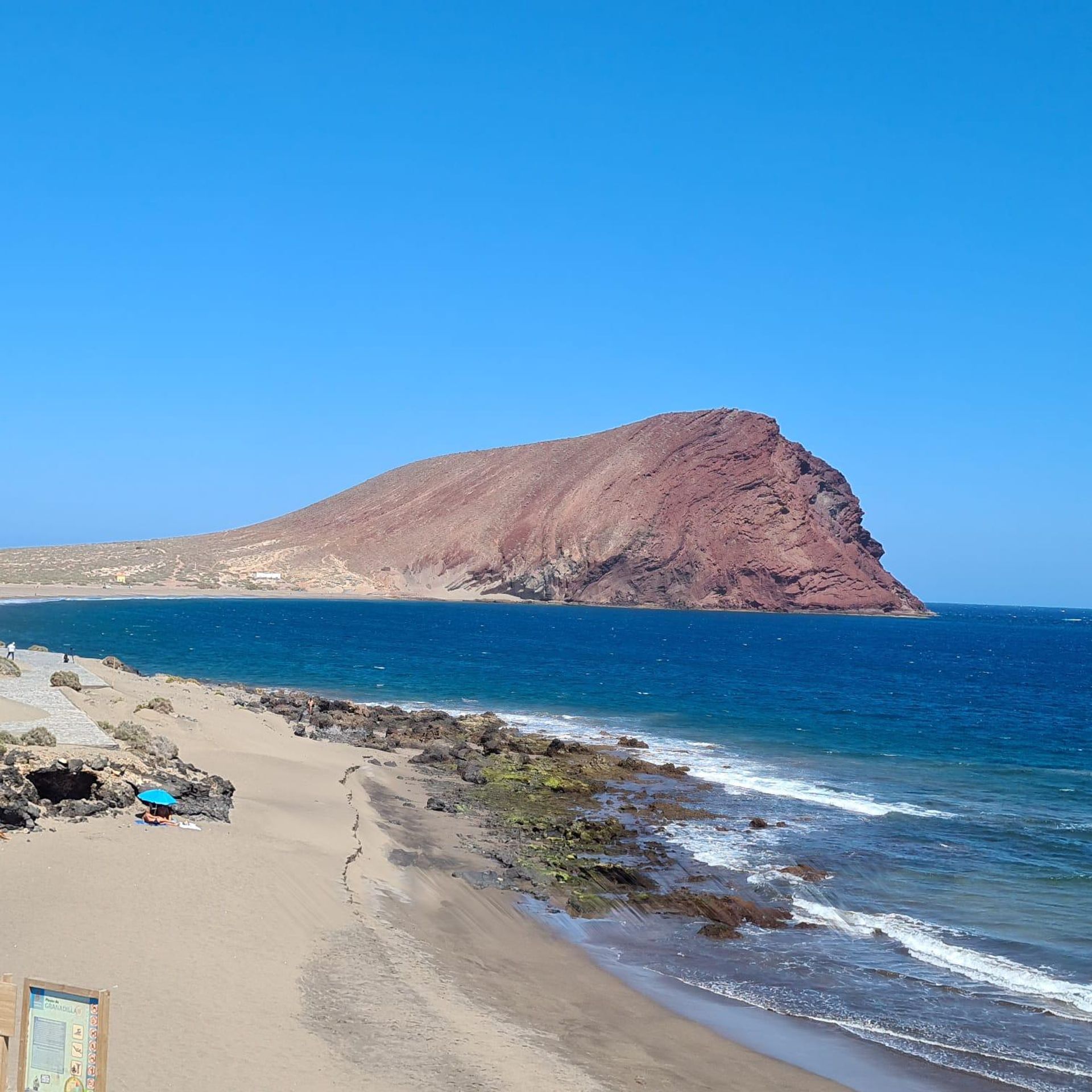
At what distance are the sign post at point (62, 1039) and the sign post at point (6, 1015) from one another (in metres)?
0.06

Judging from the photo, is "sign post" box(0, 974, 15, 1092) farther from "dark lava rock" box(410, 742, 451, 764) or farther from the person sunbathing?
"dark lava rock" box(410, 742, 451, 764)

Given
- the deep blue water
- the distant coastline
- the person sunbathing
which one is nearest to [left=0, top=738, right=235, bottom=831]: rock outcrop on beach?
the person sunbathing

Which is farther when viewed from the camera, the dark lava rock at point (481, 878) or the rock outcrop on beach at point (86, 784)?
the dark lava rock at point (481, 878)

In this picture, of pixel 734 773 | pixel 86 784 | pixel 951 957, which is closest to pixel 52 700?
pixel 86 784

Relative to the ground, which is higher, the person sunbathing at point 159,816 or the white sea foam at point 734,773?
the person sunbathing at point 159,816

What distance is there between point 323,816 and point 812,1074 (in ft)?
36.4

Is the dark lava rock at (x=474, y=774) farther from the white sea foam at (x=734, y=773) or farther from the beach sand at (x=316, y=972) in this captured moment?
the beach sand at (x=316, y=972)

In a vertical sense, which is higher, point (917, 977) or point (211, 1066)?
point (211, 1066)

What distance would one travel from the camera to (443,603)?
130m

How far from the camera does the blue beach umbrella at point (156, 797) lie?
15.5 m

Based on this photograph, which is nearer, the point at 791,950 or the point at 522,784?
the point at 791,950

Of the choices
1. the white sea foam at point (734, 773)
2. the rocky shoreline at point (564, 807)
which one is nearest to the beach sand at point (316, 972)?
the rocky shoreline at point (564, 807)

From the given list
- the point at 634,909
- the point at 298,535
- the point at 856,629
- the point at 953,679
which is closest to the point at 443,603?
the point at 298,535

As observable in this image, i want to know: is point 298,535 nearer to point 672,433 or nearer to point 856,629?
point 672,433
